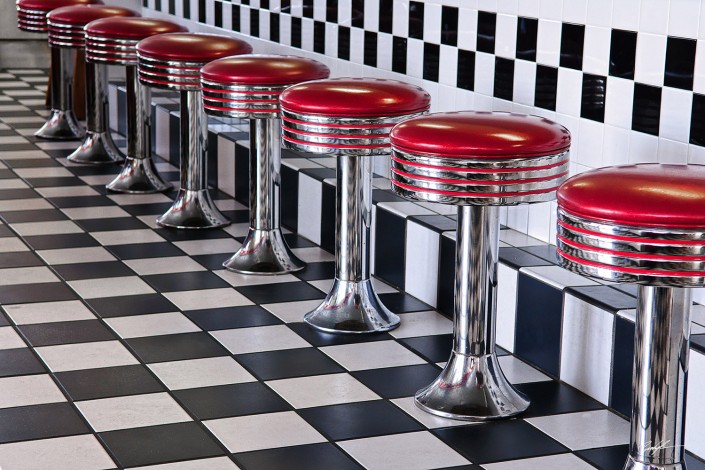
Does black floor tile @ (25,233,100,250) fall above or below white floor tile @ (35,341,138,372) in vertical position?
below

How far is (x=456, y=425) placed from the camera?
113 inches

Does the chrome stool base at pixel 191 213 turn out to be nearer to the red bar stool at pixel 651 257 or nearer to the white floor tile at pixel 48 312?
the white floor tile at pixel 48 312

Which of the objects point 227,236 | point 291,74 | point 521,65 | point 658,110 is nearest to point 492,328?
point 658,110

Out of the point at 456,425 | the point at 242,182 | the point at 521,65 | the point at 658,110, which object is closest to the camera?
the point at 456,425

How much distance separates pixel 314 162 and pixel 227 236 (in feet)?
1.65

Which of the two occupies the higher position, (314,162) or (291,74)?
(291,74)

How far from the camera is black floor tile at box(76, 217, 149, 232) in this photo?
15.6 feet

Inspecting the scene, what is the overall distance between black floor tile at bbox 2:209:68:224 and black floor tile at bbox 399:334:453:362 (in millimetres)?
2038

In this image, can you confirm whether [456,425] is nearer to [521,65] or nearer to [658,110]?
[658,110]

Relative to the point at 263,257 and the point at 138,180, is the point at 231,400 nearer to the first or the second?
the point at 263,257

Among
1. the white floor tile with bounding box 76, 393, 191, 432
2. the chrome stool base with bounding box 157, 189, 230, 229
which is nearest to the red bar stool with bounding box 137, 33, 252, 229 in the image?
the chrome stool base with bounding box 157, 189, 230, 229

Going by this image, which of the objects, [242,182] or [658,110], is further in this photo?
[242,182]

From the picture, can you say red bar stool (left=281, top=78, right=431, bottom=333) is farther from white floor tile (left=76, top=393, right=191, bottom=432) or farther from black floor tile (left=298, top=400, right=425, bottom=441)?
white floor tile (left=76, top=393, right=191, bottom=432)

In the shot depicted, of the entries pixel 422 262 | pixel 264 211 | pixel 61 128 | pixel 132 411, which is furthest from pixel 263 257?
pixel 61 128
